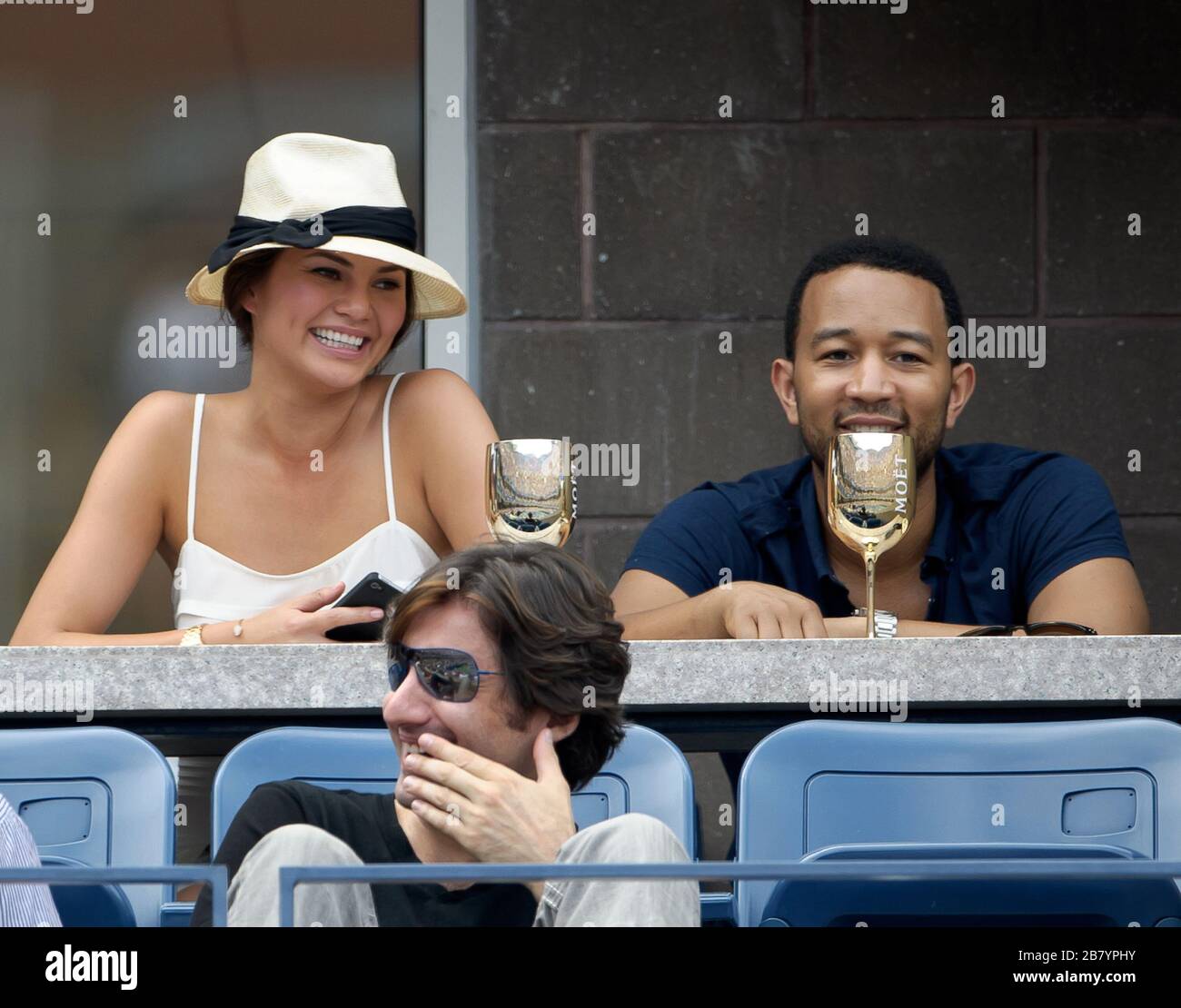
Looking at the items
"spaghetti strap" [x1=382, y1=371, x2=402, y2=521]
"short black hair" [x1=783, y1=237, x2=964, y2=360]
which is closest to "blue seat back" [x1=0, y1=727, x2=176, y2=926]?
"spaghetti strap" [x1=382, y1=371, x2=402, y2=521]

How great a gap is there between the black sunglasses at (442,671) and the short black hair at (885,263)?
1385 millimetres

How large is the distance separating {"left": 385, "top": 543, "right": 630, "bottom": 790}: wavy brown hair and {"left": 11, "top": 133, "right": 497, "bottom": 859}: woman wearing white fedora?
0.94 meters

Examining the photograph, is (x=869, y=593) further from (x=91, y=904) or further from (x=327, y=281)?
(x=91, y=904)

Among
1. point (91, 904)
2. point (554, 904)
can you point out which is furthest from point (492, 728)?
point (554, 904)

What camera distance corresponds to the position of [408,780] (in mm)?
1541

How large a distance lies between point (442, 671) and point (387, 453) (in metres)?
1.21

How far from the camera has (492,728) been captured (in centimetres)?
164

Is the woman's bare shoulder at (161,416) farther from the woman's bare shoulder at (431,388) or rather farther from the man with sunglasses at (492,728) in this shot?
the man with sunglasses at (492,728)

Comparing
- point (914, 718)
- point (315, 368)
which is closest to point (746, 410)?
point (315, 368)

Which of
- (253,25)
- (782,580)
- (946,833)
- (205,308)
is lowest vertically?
(946,833)

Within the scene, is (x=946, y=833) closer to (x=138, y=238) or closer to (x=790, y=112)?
(x=790, y=112)

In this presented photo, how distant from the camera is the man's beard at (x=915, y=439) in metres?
2.64
